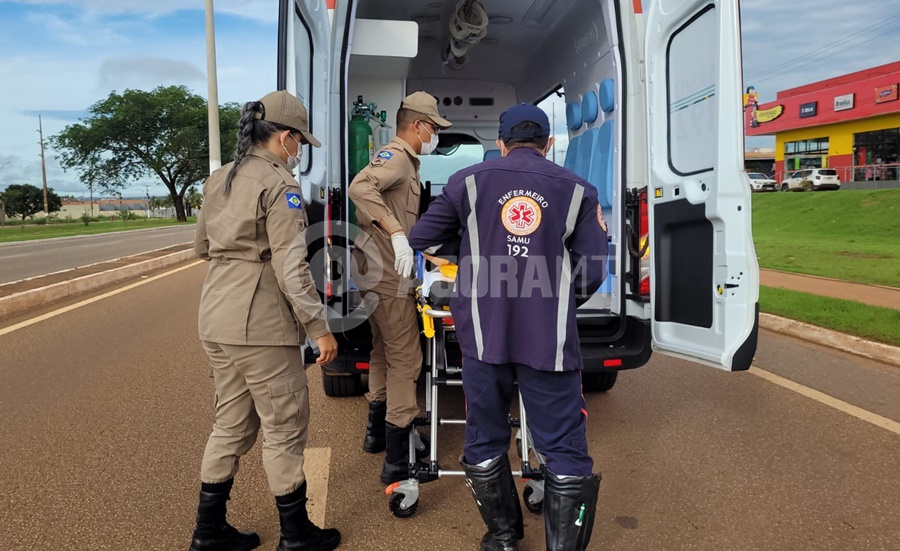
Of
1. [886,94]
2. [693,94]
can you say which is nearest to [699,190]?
[693,94]

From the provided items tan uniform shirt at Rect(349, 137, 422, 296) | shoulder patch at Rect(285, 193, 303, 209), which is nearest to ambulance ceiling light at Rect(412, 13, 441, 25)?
tan uniform shirt at Rect(349, 137, 422, 296)

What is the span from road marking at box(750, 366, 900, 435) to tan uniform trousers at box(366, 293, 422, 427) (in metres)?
2.99

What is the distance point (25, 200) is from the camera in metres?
54.4

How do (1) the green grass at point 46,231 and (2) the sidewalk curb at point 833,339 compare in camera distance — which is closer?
(2) the sidewalk curb at point 833,339

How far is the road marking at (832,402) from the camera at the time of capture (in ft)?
13.1

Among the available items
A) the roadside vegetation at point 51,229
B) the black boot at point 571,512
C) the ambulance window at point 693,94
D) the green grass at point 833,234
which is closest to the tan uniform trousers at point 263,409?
the black boot at point 571,512

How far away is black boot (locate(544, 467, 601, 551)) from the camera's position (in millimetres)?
2320

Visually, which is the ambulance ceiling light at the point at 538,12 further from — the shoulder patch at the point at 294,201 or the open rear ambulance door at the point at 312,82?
the shoulder patch at the point at 294,201

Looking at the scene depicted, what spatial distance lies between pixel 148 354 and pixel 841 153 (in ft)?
130

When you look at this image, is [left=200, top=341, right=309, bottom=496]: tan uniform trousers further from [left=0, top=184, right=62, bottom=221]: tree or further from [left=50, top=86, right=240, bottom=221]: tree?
[left=0, top=184, right=62, bottom=221]: tree

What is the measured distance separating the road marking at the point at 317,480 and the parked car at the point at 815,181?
31.9 meters

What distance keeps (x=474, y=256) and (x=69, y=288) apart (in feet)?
29.6

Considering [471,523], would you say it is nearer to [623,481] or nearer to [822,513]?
[623,481]

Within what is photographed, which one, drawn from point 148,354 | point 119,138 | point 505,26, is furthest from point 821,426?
point 119,138
